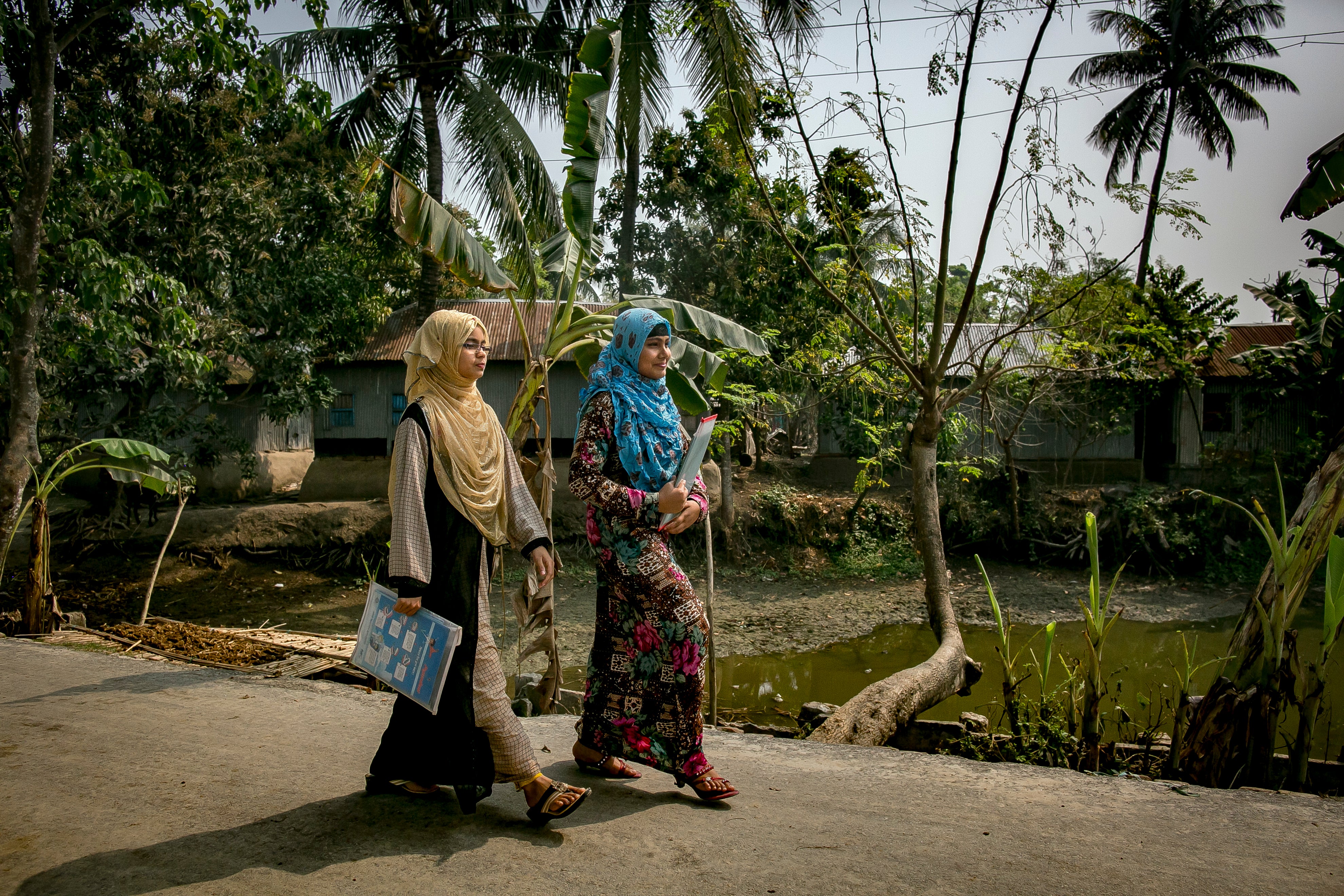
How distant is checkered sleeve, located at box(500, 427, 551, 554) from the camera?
9.69ft

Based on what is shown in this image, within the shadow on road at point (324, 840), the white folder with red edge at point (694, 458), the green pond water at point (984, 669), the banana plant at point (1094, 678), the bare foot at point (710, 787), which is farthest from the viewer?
the green pond water at point (984, 669)

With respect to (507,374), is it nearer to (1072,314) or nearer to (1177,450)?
(1072,314)

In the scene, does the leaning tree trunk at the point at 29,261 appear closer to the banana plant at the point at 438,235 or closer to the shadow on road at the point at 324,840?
the banana plant at the point at 438,235

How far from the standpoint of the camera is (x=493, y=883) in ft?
7.50

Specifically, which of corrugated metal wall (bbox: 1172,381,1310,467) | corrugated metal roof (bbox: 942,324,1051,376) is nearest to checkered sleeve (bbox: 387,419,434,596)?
corrugated metal roof (bbox: 942,324,1051,376)

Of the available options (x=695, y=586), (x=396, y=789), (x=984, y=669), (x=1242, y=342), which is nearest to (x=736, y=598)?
(x=695, y=586)

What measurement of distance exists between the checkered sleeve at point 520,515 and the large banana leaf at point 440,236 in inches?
120

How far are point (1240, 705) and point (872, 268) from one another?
420 inches

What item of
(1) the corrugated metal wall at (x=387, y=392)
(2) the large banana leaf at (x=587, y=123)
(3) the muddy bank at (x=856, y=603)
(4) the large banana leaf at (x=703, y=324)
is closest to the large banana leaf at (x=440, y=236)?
(2) the large banana leaf at (x=587, y=123)

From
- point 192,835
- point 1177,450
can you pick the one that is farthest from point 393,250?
point 1177,450

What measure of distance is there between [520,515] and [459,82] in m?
11.1

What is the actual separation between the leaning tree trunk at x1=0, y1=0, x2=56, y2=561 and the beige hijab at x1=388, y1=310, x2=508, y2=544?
5858 millimetres

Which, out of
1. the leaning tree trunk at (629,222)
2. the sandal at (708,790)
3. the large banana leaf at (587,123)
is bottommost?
the sandal at (708,790)

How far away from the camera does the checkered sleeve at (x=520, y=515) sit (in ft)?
9.69
